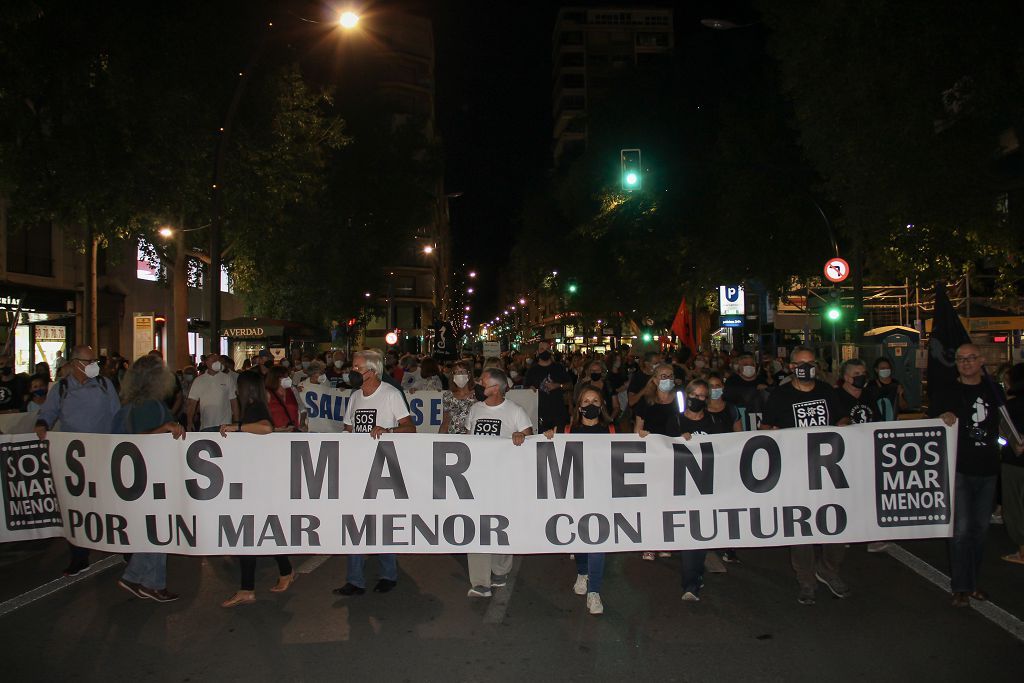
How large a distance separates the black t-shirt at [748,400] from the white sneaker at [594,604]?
450cm

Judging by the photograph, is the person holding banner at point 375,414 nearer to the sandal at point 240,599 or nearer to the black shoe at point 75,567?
the sandal at point 240,599

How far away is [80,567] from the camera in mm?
7418

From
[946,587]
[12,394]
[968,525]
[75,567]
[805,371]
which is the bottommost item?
[946,587]

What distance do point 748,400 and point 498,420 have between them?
4606mm

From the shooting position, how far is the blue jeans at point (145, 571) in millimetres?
6531

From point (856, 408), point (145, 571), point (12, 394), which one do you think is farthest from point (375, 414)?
point (12, 394)

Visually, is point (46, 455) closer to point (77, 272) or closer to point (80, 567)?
point (80, 567)

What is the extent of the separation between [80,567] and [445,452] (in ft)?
11.5

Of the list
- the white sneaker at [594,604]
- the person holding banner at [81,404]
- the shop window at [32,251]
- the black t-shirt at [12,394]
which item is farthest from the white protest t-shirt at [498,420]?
the shop window at [32,251]

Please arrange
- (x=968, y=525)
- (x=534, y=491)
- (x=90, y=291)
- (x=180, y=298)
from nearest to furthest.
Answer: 1. (x=968, y=525)
2. (x=534, y=491)
3. (x=90, y=291)
4. (x=180, y=298)

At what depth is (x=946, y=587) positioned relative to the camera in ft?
22.0

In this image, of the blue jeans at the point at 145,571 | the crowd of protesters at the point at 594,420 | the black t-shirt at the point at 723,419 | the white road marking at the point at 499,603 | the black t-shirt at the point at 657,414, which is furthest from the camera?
the black t-shirt at the point at 657,414

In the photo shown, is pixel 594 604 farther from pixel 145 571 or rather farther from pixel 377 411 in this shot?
pixel 145 571

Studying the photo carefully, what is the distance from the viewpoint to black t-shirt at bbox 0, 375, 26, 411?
12.2 metres
